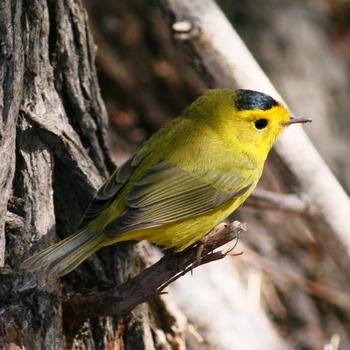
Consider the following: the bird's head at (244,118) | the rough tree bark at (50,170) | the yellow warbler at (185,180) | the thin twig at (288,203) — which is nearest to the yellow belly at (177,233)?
the yellow warbler at (185,180)

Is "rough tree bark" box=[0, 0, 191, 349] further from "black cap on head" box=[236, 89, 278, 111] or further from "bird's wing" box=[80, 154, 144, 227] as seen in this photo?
"black cap on head" box=[236, 89, 278, 111]

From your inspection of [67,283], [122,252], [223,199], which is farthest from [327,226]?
[67,283]

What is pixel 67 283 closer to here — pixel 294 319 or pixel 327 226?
pixel 327 226

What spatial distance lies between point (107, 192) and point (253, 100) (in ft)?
3.06

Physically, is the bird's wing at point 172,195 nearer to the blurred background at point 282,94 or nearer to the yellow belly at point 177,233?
the yellow belly at point 177,233

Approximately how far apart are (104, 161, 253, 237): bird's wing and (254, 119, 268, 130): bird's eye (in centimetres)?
32

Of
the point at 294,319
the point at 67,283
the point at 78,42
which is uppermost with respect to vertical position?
the point at 78,42

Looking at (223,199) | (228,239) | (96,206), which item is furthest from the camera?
(223,199)

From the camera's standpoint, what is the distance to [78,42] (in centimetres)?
368

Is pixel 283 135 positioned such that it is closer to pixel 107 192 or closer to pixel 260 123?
pixel 260 123

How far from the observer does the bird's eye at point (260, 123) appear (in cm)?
409

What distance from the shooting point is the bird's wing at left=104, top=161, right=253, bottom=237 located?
11.6 ft

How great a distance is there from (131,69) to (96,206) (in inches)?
115

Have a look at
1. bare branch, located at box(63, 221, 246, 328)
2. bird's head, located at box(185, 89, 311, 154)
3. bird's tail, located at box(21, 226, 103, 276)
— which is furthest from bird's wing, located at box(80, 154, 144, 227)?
bird's head, located at box(185, 89, 311, 154)
